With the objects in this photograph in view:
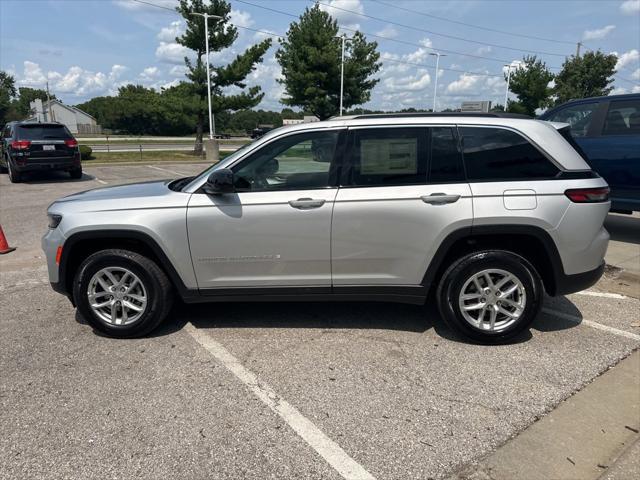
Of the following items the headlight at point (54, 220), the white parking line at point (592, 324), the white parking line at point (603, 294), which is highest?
the headlight at point (54, 220)

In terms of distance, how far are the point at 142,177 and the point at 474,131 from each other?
1438 centimetres

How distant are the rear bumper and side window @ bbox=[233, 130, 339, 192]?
6.48 feet

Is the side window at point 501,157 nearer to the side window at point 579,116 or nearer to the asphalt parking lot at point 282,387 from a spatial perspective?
the asphalt parking lot at point 282,387

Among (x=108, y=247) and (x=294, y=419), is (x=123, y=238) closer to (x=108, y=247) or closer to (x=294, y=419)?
(x=108, y=247)

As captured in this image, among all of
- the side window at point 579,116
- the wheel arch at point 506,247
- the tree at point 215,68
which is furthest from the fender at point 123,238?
the tree at point 215,68

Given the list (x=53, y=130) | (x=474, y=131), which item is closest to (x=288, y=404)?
(x=474, y=131)

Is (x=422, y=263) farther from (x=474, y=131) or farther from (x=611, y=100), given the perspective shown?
(x=611, y=100)

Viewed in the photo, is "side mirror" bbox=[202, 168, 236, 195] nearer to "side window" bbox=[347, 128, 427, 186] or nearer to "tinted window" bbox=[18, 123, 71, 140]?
"side window" bbox=[347, 128, 427, 186]

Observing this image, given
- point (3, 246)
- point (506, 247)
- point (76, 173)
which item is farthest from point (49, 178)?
point (506, 247)

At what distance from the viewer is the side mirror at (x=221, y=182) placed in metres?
3.54

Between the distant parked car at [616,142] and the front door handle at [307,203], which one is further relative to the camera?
the distant parked car at [616,142]

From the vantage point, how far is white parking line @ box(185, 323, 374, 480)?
2436 millimetres

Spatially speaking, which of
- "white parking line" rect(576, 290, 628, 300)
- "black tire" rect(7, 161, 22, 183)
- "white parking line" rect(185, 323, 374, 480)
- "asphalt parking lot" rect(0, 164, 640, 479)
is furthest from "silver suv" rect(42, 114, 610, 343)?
"black tire" rect(7, 161, 22, 183)

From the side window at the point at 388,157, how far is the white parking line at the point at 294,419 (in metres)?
1.62
